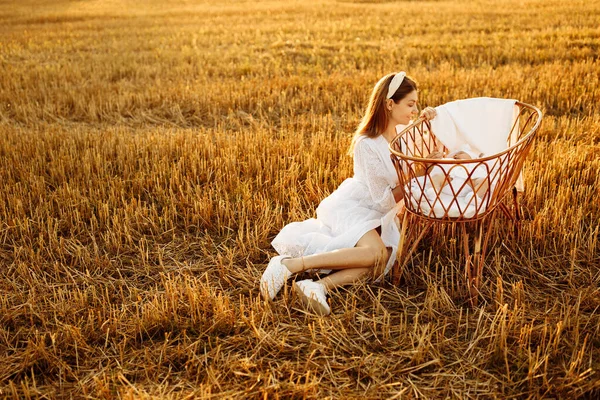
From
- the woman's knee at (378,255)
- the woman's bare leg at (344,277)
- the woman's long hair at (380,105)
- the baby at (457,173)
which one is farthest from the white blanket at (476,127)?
the woman's bare leg at (344,277)

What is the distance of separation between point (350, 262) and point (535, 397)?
46.2 inches

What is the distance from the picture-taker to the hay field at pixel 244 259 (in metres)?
2.47

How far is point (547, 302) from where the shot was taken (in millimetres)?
2926

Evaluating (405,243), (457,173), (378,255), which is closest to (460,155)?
(457,173)

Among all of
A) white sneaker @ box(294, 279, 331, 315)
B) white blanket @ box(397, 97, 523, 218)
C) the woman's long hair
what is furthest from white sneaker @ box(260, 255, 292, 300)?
white blanket @ box(397, 97, 523, 218)

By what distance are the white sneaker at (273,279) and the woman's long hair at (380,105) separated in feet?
3.03

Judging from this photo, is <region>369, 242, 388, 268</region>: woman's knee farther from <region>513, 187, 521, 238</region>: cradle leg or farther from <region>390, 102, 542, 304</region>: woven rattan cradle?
<region>513, 187, 521, 238</region>: cradle leg

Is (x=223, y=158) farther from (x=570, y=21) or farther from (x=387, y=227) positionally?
(x=570, y=21)

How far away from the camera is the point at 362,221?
329 cm

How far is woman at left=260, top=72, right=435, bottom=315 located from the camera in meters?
3.12

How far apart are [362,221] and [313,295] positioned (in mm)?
634

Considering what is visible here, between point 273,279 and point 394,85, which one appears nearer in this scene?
point 273,279

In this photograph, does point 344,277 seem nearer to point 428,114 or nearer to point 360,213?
point 360,213

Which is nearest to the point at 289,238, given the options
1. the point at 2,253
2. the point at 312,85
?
the point at 2,253
